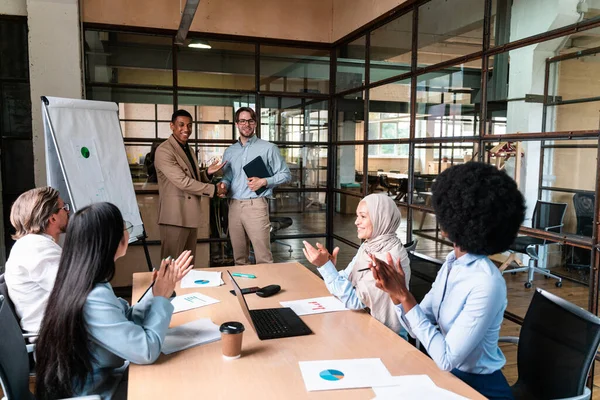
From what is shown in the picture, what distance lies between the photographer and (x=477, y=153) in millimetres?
2775

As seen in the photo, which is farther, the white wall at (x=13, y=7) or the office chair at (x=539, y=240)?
the white wall at (x=13, y=7)

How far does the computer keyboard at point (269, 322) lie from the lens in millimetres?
1725

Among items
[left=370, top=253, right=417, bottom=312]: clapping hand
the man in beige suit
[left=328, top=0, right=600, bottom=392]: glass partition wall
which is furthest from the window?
[left=370, top=253, right=417, bottom=312]: clapping hand

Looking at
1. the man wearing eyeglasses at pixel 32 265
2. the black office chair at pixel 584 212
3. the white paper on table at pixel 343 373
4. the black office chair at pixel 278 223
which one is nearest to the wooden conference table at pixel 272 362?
the white paper on table at pixel 343 373

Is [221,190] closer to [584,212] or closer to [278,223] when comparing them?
[278,223]

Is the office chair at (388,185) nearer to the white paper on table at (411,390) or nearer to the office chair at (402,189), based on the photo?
the office chair at (402,189)

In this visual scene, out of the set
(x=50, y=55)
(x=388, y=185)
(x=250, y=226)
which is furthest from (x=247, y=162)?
(x=50, y=55)

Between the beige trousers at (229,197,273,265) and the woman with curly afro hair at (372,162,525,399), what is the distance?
95.8 inches

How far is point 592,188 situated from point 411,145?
1.51m

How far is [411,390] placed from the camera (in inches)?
51.5

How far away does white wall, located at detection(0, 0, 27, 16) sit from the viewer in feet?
13.0

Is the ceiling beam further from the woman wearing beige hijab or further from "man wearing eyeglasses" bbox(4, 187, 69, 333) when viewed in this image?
the woman wearing beige hijab

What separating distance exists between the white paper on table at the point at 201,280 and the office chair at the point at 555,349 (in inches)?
56.6

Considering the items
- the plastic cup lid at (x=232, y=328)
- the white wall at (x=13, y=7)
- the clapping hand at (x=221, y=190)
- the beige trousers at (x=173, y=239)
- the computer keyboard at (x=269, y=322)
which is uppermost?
the white wall at (x=13, y=7)
